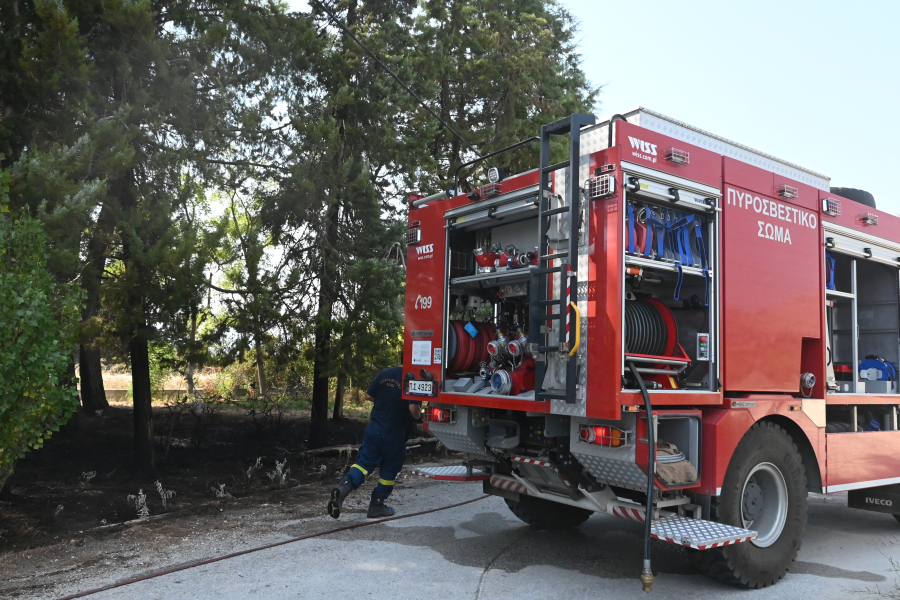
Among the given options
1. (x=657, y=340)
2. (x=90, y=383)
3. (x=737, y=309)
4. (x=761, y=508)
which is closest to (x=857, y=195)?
(x=737, y=309)

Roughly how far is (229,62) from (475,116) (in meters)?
6.09

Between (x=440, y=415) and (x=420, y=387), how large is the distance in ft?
1.04

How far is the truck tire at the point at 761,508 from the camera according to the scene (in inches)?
190

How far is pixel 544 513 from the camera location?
253 inches

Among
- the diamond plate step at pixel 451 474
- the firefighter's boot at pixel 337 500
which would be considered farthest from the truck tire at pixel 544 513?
the firefighter's boot at pixel 337 500

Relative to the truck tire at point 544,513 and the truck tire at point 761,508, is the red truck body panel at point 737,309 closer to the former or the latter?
the truck tire at point 761,508

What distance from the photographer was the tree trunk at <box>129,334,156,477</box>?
31.8 feet

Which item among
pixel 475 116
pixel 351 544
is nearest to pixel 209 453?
pixel 351 544

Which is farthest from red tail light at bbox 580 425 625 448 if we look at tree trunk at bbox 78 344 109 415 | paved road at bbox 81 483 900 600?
tree trunk at bbox 78 344 109 415

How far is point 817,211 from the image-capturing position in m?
5.93

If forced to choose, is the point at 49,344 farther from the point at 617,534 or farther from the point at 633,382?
the point at 617,534

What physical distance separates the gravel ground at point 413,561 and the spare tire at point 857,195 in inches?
133

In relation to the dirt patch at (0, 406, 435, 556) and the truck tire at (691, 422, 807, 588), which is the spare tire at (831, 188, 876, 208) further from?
the dirt patch at (0, 406, 435, 556)

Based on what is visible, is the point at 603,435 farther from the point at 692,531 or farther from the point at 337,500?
the point at 337,500
